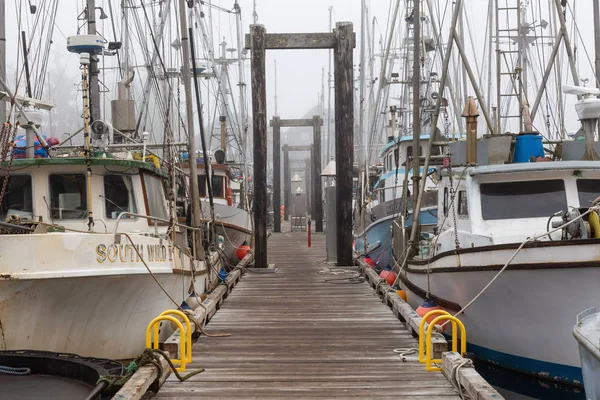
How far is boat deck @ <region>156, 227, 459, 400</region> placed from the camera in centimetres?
650

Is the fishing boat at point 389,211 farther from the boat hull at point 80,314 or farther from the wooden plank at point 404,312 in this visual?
the boat hull at point 80,314

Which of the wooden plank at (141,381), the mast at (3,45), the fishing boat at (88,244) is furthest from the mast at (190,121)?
the wooden plank at (141,381)

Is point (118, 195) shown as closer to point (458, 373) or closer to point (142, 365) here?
point (142, 365)

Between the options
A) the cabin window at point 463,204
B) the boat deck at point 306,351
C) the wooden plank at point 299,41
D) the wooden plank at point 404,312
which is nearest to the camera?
the boat deck at point 306,351

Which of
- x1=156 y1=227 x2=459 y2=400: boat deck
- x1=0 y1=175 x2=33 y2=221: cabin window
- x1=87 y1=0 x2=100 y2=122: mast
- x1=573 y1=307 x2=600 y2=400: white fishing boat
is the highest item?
x1=87 y1=0 x2=100 y2=122: mast

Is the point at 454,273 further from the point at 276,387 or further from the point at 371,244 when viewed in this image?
the point at 371,244

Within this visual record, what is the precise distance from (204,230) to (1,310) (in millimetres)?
6619

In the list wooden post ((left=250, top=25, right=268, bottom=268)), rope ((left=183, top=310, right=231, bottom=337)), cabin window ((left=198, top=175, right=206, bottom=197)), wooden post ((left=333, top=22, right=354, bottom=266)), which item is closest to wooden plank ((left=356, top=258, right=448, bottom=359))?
wooden post ((left=333, top=22, right=354, bottom=266))

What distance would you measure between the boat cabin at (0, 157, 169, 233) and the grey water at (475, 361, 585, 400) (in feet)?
17.5

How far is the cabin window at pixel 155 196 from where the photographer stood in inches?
419

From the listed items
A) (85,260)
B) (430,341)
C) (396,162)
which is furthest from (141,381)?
(396,162)

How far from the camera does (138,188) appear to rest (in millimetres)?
10414

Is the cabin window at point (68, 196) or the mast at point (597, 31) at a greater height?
the mast at point (597, 31)

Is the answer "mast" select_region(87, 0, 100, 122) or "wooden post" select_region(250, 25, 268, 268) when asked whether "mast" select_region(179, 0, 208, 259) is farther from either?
"wooden post" select_region(250, 25, 268, 268)
